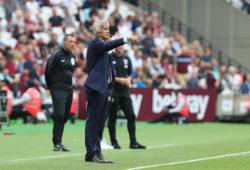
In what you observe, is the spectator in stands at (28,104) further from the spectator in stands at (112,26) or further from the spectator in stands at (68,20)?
the spectator in stands at (112,26)

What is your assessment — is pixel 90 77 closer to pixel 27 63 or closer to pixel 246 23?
pixel 27 63

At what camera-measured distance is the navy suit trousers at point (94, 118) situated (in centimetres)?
1134

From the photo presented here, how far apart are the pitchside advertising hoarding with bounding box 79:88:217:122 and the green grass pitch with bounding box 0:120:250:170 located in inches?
197

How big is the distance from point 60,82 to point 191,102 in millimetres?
13776

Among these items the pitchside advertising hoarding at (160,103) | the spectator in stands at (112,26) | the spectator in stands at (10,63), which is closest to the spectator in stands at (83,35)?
the spectator in stands at (112,26)

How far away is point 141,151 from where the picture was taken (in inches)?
549

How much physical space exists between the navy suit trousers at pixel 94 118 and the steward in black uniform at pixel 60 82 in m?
2.55

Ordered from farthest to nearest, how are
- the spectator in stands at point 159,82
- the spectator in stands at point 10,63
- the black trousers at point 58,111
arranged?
the spectator in stands at point 159,82, the spectator in stands at point 10,63, the black trousers at point 58,111

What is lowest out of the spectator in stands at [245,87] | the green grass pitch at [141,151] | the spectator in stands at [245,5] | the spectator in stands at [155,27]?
the green grass pitch at [141,151]

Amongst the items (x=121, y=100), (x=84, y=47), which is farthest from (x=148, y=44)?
(x=121, y=100)

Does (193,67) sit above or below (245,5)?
below

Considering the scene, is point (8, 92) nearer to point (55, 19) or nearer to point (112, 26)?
point (55, 19)

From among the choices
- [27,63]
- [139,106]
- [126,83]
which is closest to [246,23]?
[139,106]

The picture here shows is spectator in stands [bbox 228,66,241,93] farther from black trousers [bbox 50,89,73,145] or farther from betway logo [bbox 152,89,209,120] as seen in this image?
black trousers [bbox 50,89,73,145]
